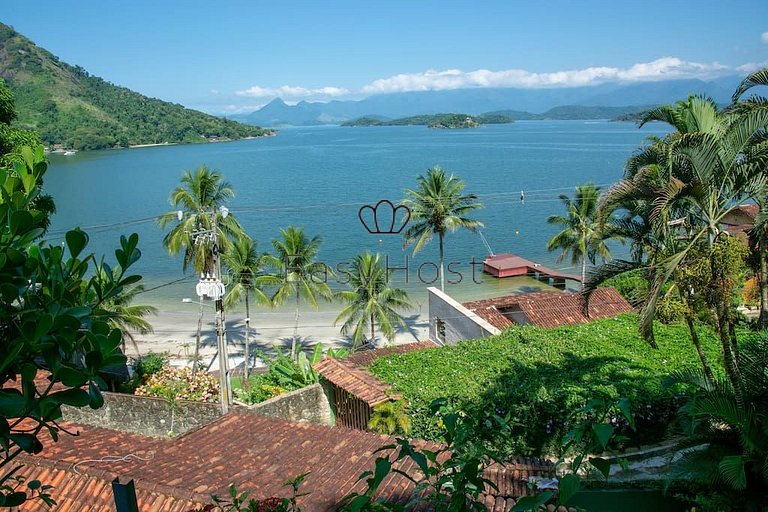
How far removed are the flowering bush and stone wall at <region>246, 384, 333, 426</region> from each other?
92.6 inches

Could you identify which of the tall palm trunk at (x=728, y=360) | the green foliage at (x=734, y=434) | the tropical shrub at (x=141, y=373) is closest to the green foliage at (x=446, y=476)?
the green foliage at (x=734, y=434)

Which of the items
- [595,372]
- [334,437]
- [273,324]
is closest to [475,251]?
[273,324]

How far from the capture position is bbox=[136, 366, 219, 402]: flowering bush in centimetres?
1603

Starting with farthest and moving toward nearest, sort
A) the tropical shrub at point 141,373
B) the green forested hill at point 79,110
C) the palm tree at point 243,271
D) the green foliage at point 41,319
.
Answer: the green forested hill at point 79,110, the palm tree at point 243,271, the tropical shrub at point 141,373, the green foliage at point 41,319

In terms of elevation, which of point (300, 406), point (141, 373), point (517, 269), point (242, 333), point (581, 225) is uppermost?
point (581, 225)

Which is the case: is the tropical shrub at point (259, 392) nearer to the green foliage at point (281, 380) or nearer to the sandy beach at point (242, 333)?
the green foliage at point (281, 380)

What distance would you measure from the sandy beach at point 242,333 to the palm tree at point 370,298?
5.75 ft

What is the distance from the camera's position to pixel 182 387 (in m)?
16.2

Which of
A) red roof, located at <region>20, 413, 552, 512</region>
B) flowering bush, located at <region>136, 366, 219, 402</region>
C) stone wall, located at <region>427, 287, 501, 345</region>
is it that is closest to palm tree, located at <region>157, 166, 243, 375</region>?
flowering bush, located at <region>136, 366, 219, 402</region>

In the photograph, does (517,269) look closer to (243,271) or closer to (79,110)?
(243,271)

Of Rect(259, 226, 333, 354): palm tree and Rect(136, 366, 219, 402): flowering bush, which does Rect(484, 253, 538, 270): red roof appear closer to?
Rect(259, 226, 333, 354): palm tree

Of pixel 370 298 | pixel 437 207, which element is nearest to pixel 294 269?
pixel 370 298

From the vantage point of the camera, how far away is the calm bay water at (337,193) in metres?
46.2

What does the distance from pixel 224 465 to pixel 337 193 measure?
64070 millimetres
